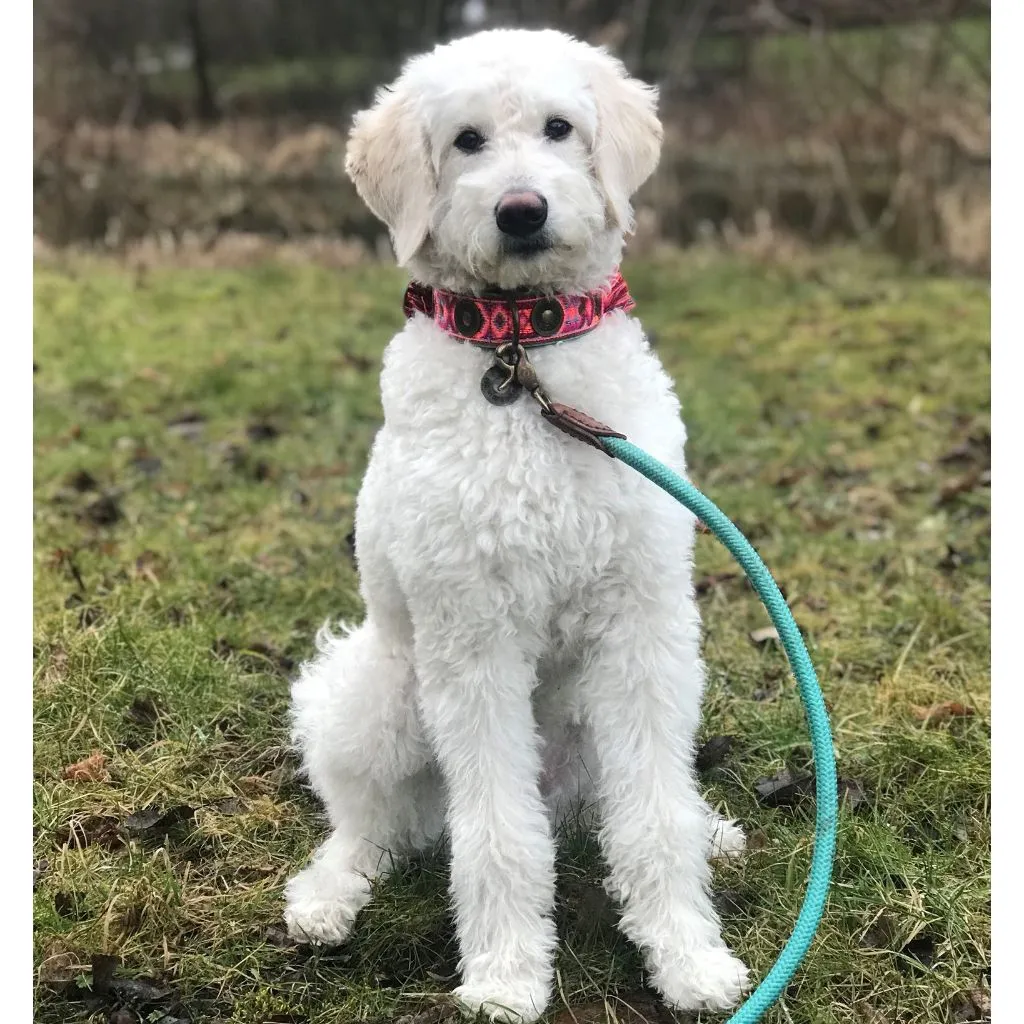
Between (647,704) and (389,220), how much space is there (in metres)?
1.27

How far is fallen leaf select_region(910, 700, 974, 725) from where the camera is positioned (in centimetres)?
356

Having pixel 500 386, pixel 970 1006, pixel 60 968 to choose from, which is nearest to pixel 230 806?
pixel 60 968

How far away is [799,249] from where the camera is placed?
36.1 feet

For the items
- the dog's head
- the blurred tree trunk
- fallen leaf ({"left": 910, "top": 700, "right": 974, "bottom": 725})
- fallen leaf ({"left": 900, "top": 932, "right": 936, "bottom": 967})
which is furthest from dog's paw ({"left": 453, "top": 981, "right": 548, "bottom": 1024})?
the blurred tree trunk

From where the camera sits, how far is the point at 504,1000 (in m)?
2.45

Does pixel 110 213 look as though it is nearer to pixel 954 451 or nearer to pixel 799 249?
pixel 799 249

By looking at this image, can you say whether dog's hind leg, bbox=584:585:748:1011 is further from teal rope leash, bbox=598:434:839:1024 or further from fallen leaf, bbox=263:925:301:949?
fallen leaf, bbox=263:925:301:949

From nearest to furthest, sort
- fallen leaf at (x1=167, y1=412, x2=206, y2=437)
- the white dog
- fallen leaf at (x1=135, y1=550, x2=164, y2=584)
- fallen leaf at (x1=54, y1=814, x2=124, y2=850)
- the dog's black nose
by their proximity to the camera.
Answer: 1. the dog's black nose
2. the white dog
3. fallen leaf at (x1=54, y1=814, x2=124, y2=850)
4. fallen leaf at (x1=135, y1=550, x2=164, y2=584)
5. fallen leaf at (x1=167, y1=412, x2=206, y2=437)

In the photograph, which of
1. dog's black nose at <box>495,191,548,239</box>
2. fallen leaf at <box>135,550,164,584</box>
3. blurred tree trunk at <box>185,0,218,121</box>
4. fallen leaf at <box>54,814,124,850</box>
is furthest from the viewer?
blurred tree trunk at <box>185,0,218,121</box>

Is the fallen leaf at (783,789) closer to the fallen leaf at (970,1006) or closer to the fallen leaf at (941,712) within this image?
the fallen leaf at (941,712)

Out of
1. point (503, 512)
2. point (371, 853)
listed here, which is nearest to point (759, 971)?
point (371, 853)

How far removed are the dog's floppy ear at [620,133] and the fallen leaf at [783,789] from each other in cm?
159

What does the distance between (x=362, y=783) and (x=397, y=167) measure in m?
1.48

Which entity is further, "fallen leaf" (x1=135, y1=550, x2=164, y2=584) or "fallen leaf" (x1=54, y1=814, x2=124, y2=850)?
"fallen leaf" (x1=135, y1=550, x2=164, y2=584)
